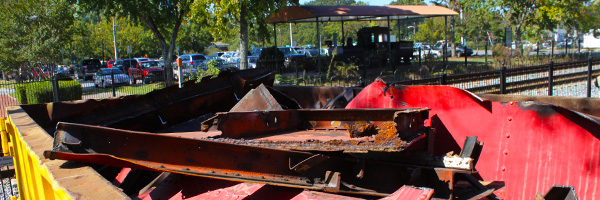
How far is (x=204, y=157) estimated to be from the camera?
288 centimetres

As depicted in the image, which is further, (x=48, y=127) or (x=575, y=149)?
(x=48, y=127)

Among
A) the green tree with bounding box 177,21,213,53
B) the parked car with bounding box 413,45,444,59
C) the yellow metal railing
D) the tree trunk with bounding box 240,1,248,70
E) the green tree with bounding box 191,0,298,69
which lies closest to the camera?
the yellow metal railing

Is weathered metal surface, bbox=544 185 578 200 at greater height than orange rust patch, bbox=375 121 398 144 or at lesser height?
lesser

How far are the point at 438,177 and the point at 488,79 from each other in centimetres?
706

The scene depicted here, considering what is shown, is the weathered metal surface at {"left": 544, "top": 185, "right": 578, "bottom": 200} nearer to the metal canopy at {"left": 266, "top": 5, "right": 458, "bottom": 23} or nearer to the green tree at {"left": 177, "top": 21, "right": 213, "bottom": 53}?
the metal canopy at {"left": 266, "top": 5, "right": 458, "bottom": 23}

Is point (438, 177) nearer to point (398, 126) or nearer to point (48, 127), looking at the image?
point (398, 126)

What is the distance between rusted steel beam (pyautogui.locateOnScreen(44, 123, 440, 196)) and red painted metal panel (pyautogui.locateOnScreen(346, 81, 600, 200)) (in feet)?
3.66

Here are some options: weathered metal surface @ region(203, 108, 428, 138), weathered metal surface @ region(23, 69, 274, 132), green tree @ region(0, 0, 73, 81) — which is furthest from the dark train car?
weathered metal surface @ region(203, 108, 428, 138)

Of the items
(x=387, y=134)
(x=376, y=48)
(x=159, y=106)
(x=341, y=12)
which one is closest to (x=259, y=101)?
(x=159, y=106)

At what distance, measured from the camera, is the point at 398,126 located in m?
3.17

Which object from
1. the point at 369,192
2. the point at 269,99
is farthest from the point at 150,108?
the point at 369,192

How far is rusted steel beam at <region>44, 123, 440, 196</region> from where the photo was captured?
273 centimetres

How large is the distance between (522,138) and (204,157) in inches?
93.2

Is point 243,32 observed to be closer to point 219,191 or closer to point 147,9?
point 147,9
